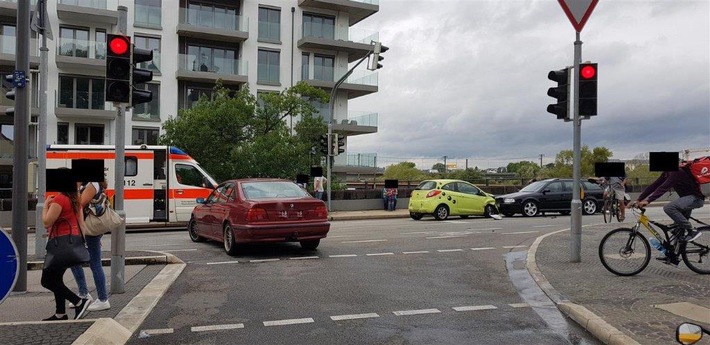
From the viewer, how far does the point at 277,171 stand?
25.9 m

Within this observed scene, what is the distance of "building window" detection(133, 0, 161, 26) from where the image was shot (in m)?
35.9

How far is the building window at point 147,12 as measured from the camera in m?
35.9

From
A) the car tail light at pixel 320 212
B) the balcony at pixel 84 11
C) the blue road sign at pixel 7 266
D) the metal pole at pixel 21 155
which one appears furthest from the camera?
the balcony at pixel 84 11

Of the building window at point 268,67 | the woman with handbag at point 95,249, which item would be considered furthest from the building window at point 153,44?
the woman with handbag at point 95,249

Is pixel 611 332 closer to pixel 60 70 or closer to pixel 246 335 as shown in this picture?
pixel 246 335

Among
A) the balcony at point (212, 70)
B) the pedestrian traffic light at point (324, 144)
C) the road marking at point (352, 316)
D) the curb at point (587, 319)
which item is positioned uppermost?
the balcony at point (212, 70)

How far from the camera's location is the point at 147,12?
36.1 metres

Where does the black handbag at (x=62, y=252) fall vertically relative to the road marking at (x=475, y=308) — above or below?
above

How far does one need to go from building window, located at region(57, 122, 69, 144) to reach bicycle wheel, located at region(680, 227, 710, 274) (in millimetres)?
33711

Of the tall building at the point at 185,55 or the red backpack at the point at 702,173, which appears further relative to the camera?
the tall building at the point at 185,55

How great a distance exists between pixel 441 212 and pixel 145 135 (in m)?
21.2

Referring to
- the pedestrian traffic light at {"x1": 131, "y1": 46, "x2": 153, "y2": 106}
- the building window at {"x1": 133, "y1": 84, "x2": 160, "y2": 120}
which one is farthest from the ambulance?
the building window at {"x1": 133, "y1": 84, "x2": 160, "y2": 120}

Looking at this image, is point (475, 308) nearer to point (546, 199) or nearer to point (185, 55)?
point (546, 199)

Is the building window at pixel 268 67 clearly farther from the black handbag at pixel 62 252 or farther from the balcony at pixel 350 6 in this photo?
the black handbag at pixel 62 252
